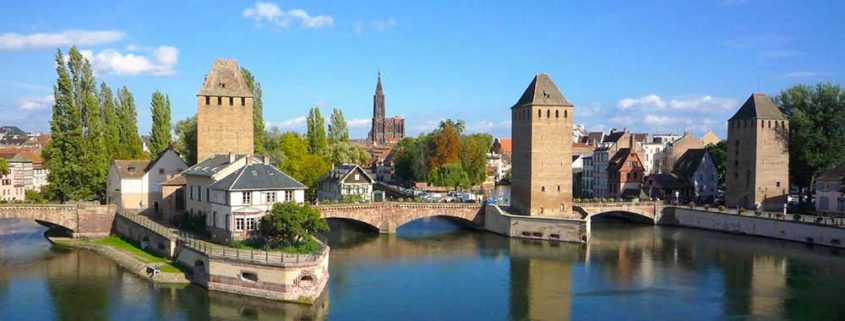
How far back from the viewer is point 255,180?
41.2 m

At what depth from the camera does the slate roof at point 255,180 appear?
4053 cm

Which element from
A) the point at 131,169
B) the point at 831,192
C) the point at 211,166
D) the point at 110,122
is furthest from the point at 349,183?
the point at 831,192

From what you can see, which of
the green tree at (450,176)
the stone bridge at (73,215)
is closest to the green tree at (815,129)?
the green tree at (450,176)

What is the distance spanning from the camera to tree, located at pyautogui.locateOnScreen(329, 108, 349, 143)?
90875 mm

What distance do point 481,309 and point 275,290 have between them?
33.3 ft

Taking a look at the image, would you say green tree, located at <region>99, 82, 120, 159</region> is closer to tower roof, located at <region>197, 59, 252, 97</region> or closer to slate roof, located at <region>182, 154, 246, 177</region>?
tower roof, located at <region>197, 59, 252, 97</region>

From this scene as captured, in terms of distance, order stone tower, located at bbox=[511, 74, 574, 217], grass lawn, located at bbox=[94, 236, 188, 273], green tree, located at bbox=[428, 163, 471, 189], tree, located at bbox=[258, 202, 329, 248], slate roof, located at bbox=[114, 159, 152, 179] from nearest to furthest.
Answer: tree, located at bbox=[258, 202, 329, 248] → grass lawn, located at bbox=[94, 236, 188, 273] → slate roof, located at bbox=[114, 159, 152, 179] → stone tower, located at bbox=[511, 74, 574, 217] → green tree, located at bbox=[428, 163, 471, 189]

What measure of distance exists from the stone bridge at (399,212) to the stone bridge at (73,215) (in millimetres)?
17139

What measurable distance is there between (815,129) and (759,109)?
270 inches

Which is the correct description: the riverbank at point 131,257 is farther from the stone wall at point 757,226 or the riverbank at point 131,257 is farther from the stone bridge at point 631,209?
the stone wall at point 757,226

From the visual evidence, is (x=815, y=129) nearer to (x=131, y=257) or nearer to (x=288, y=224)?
(x=288, y=224)

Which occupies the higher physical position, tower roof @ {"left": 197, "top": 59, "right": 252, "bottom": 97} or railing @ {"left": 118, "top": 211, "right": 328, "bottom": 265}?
tower roof @ {"left": 197, "top": 59, "right": 252, "bottom": 97}

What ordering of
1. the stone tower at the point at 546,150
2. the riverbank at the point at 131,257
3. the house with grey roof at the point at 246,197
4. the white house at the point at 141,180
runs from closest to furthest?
the riverbank at the point at 131,257
the house with grey roof at the point at 246,197
the white house at the point at 141,180
the stone tower at the point at 546,150

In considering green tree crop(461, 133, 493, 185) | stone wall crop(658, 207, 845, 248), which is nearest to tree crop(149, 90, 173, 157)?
green tree crop(461, 133, 493, 185)
